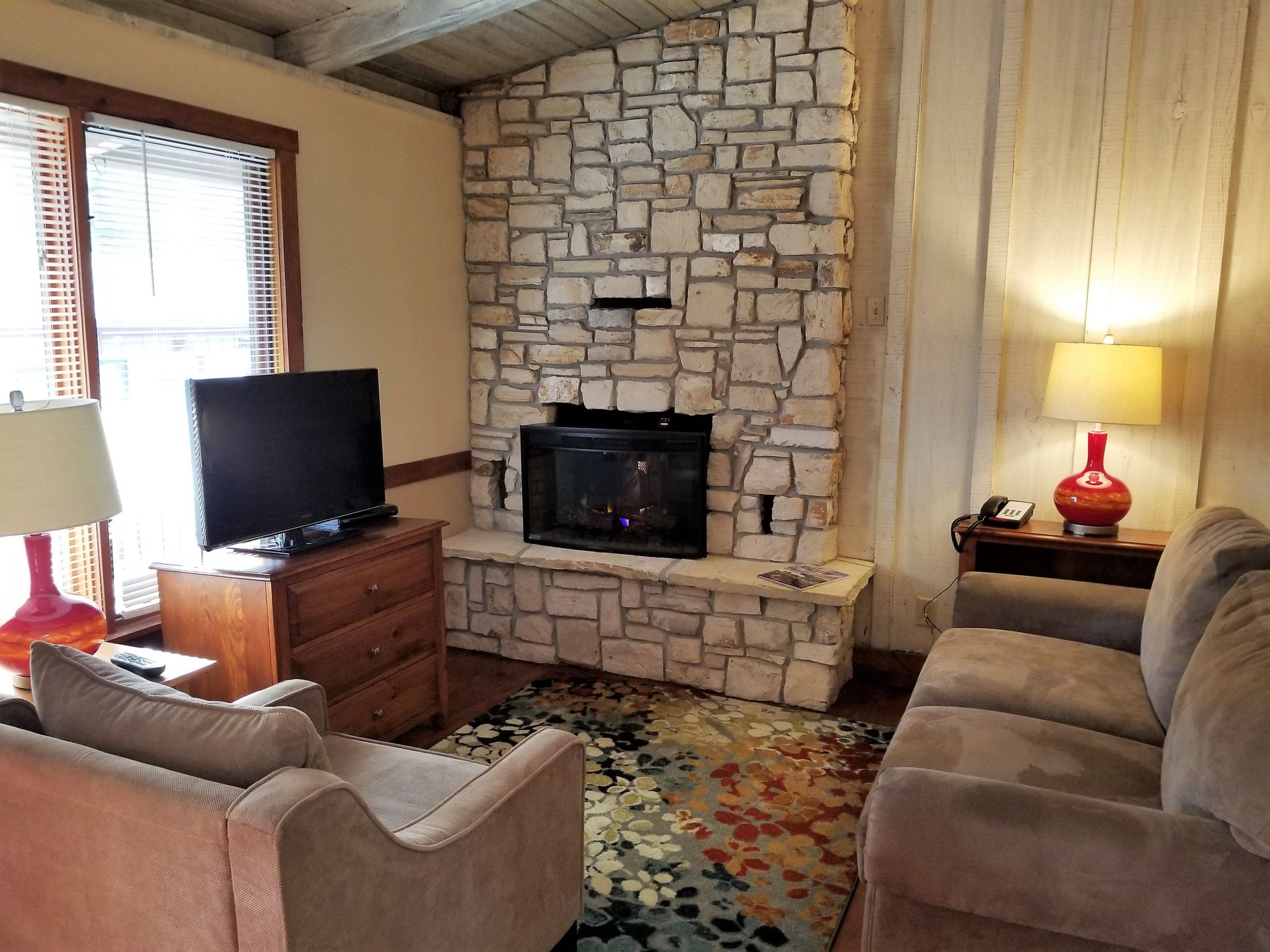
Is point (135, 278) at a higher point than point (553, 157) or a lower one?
lower

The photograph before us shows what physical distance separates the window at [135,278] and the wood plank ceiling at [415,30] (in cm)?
34

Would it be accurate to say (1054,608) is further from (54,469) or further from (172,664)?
(54,469)

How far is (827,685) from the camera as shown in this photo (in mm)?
3930

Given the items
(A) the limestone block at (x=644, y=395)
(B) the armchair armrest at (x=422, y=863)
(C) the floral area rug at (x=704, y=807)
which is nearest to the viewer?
(B) the armchair armrest at (x=422, y=863)

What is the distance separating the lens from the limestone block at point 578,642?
4.34m

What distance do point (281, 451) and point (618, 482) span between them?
5.37 feet

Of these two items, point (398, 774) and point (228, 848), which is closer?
point (228, 848)

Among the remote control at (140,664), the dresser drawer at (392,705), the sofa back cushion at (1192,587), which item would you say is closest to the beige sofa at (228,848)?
the remote control at (140,664)

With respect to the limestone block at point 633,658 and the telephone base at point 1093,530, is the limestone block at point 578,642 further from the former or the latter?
the telephone base at point 1093,530

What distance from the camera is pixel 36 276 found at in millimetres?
2768

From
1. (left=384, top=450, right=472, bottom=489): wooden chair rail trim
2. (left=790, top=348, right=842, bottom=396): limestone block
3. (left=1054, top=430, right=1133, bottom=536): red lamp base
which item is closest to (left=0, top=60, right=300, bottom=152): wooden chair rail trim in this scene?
(left=384, top=450, right=472, bottom=489): wooden chair rail trim

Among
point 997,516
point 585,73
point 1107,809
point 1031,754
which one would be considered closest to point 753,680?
point 997,516

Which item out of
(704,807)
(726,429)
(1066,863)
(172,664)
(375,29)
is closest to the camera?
(1066,863)

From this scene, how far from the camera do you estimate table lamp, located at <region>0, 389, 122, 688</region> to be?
6.97 feet
